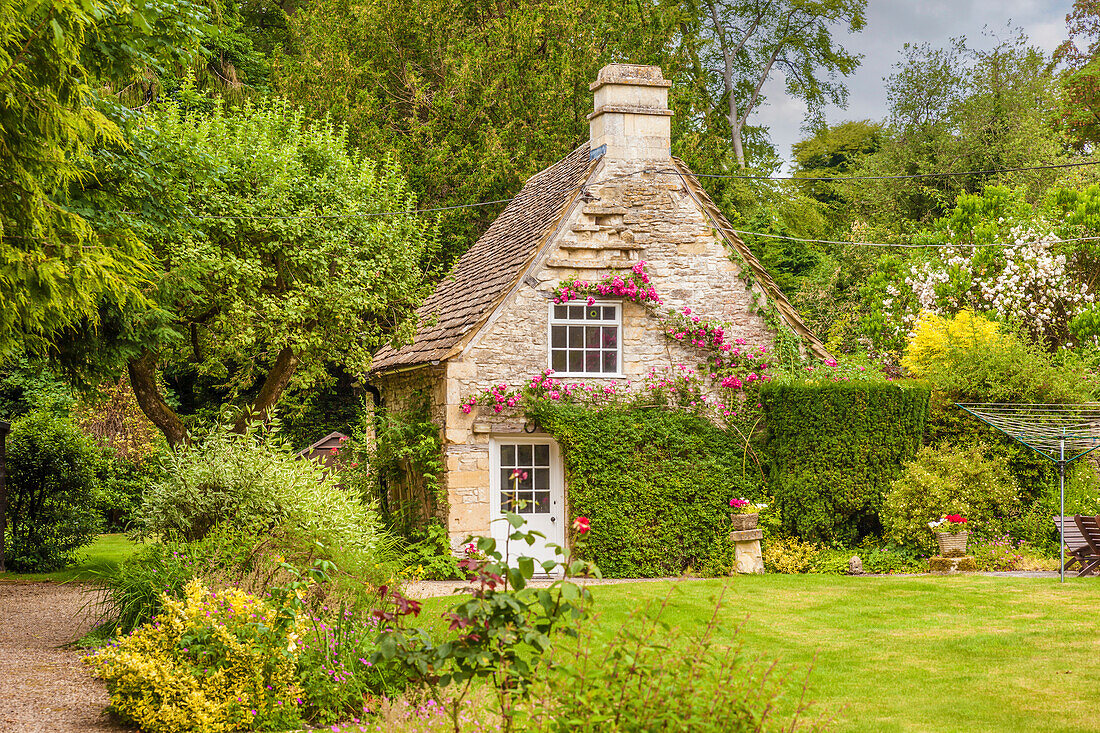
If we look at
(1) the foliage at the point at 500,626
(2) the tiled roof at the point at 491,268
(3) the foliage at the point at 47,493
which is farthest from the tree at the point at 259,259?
(1) the foliage at the point at 500,626

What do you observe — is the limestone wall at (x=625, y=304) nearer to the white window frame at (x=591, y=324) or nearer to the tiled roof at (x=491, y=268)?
the white window frame at (x=591, y=324)

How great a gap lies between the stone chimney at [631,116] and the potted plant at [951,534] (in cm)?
684

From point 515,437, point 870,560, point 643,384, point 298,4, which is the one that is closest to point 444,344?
point 515,437

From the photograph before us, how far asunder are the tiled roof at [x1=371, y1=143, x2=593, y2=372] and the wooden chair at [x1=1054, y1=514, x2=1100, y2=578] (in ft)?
27.1

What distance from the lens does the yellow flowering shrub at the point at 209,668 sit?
689 centimetres

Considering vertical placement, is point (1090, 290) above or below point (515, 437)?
above

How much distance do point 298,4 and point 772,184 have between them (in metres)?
15.1

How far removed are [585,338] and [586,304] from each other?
511 mm

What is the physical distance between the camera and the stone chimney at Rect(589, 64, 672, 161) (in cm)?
1595

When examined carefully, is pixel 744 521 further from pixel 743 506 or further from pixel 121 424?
pixel 121 424

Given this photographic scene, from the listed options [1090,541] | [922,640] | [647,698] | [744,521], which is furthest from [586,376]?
[647,698]

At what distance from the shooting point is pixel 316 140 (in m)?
16.3

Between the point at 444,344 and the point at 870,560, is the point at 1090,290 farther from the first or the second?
the point at 444,344

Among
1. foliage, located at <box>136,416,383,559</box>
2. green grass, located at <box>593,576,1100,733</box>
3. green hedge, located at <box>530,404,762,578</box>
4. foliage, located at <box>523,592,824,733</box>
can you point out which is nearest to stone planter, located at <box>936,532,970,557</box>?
green grass, located at <box>593,576,1100,733</box>
